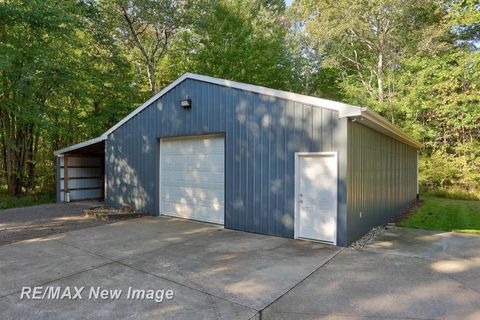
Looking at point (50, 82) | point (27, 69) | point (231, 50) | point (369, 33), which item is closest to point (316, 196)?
point (27, 69)

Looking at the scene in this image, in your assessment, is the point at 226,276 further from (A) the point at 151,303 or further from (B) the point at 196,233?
(B) the point at 196,233

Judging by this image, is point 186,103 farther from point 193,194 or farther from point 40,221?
point 40,221

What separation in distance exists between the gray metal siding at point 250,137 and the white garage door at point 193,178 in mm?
270

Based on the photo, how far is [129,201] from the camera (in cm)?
948

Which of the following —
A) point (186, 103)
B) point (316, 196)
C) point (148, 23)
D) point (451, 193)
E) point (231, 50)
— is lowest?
A: point (451, 193)

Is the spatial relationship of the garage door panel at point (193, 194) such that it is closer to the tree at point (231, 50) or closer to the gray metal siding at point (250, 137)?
the gray metal siding at point (250, 137)

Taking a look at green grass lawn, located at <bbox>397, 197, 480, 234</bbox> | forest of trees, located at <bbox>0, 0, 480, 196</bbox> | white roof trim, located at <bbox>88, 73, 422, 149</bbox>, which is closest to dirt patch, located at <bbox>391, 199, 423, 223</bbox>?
green grass lawn, located at <bbox>397, 197, 480, 234</bbox>

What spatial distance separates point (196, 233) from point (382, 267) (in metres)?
3.74

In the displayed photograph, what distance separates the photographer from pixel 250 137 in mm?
6664

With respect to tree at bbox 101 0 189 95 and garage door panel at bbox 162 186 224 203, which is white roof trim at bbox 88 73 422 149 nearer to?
garage door panel at bbox 162 186 224 203

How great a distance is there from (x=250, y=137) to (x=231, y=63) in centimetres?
1178

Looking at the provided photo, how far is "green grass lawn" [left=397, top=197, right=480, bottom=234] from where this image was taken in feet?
23.4

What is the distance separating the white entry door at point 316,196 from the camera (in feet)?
18.3

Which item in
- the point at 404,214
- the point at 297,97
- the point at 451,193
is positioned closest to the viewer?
the point at 297,97
